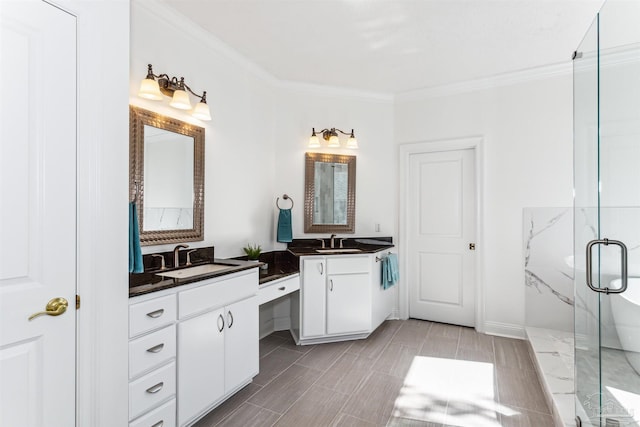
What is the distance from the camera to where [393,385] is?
2523mm

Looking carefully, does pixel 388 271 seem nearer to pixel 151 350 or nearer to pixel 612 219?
pixel 612 219

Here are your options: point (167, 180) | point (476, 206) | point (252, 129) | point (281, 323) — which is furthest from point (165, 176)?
point (476, 206)

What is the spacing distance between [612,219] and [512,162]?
213 cm

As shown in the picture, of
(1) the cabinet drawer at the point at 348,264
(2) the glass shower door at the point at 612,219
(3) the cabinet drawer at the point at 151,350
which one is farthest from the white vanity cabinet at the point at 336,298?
(2) the glass shower door at the point at 612,219

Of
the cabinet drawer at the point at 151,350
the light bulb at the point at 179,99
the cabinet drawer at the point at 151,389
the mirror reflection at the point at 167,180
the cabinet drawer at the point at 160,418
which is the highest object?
the light bulb at the point at 179,99

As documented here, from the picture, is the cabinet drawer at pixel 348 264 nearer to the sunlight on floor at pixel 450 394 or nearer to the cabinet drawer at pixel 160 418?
the sunlight on floor at pixel 450 394

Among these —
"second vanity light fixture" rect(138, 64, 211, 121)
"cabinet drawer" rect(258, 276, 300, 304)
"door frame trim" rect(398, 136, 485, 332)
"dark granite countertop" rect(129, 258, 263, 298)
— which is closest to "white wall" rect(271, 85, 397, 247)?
"door frame trim" rect(398, 136, 485, 332)

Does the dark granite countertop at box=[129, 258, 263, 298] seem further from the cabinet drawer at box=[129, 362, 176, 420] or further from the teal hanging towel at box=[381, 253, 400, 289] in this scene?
the teal hanging towel at box=[381, 253, 400, 289]

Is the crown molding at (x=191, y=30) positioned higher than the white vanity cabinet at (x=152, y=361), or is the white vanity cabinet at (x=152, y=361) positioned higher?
the crown molding at (x=191, y=30)

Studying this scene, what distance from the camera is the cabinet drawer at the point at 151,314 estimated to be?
65.0 inches

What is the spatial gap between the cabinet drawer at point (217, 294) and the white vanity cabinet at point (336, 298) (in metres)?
0.83

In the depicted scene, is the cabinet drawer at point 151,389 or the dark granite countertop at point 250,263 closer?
the cabinet drawer at point 151,389

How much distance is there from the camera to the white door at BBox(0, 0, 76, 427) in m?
1.23

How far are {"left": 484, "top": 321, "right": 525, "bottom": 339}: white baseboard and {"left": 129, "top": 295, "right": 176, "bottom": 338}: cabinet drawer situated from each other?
10.4 feet
